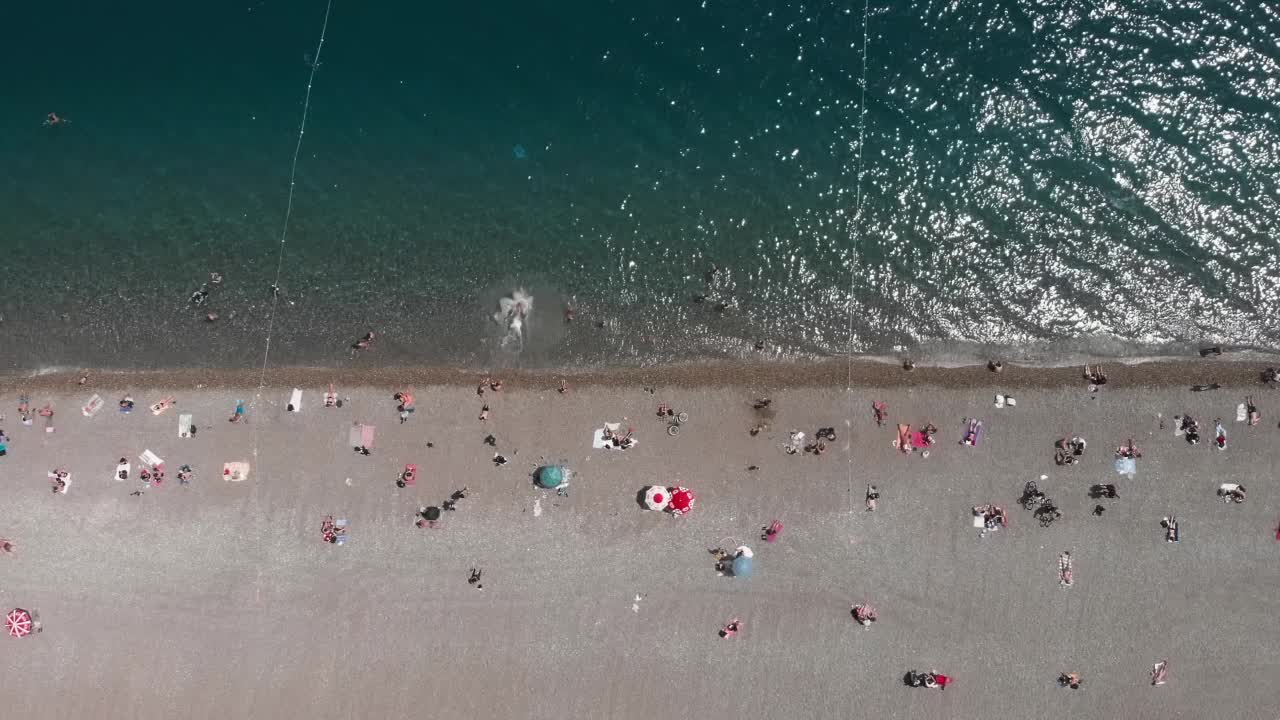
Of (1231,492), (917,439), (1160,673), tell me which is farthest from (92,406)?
(1231,492)

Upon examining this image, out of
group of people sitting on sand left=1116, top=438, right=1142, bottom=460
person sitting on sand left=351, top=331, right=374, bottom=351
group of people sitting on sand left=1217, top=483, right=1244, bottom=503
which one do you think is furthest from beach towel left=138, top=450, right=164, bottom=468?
group of people sitting on sand left=1217, top=483, right=1244, bottom=503

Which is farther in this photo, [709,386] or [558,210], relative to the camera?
[558,210]

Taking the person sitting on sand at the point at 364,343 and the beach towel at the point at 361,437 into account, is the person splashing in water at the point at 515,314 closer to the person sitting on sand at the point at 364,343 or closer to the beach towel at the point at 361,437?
the person sitting on sand at the point at 364,343

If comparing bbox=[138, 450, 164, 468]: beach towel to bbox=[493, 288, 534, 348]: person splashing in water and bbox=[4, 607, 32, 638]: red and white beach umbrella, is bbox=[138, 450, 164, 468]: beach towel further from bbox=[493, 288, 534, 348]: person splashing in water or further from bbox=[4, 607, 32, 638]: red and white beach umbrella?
bbox=[493, 288, 534, 348]: person splashing in water

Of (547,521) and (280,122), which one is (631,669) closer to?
(547,521)

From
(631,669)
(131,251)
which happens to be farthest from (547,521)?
(131,251)

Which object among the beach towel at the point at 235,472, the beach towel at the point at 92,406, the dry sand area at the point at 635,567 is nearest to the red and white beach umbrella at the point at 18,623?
the dry sand area at the point at 635,567

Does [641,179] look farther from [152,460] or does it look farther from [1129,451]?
[152,460]
